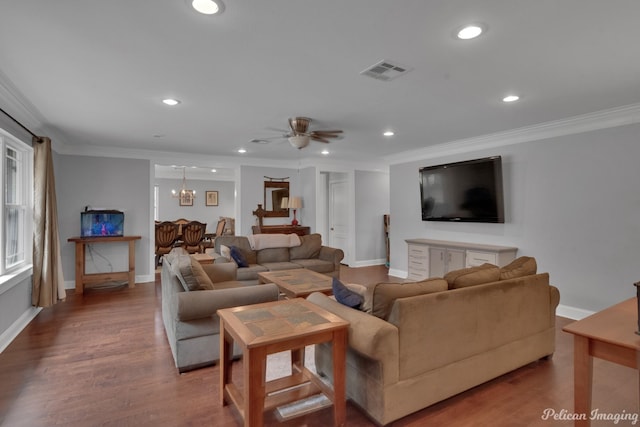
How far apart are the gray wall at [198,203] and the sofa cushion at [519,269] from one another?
995 centimetres

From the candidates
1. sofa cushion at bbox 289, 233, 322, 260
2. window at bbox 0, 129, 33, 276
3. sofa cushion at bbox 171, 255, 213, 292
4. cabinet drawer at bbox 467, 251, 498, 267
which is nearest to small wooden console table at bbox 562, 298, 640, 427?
sofa cushion at bbox 171, 255, 213, 292

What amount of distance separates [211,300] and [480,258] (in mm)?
3727

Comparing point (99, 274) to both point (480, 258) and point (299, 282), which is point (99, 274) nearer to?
point (299, 282)

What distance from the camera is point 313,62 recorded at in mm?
2494

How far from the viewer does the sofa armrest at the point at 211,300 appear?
2.64 metres

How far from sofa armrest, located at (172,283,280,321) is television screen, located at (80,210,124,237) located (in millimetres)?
3833

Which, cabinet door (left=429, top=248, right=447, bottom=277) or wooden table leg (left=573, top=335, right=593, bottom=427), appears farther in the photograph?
cabinet door (left=429, top=248, right=447, bottom=277)

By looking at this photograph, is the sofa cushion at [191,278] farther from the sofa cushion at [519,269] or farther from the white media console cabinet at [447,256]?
the white media console cabinet at [447,256]

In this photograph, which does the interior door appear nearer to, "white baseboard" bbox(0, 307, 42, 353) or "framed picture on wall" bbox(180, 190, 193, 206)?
"framed picture on wall" bbox(180, 190, 193, 206)

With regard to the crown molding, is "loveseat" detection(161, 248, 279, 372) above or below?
below

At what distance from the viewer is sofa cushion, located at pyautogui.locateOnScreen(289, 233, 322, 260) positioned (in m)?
5.72

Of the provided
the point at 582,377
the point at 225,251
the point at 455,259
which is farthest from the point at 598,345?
the point at 225,251

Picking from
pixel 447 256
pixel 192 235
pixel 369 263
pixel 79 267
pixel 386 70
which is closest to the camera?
pixel 386 70

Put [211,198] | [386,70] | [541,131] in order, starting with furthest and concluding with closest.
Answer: [211,198] → [541,131] → [386,70]
